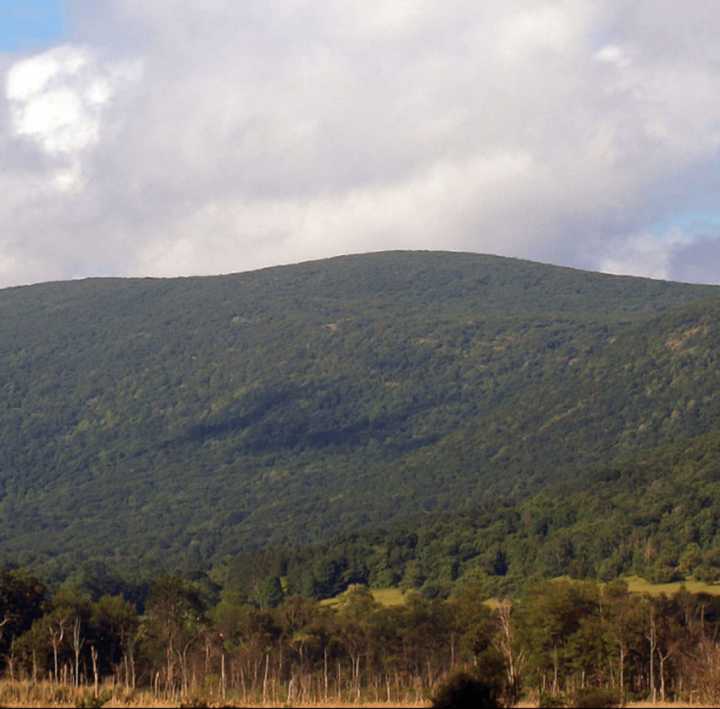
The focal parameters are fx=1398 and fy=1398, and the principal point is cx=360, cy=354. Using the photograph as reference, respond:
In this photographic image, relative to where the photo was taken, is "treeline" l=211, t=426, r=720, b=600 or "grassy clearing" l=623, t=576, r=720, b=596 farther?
"treeline" l=211, t=426, r=720, b=600

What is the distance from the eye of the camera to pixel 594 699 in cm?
6106

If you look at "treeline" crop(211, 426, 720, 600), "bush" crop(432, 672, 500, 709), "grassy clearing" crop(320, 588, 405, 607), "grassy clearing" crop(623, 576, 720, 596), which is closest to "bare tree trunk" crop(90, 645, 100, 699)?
"bush" crop(432, 672, 500, 709)

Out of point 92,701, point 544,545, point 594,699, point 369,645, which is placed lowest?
point 594,699

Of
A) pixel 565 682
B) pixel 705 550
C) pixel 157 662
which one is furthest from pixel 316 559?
pixel 565 682

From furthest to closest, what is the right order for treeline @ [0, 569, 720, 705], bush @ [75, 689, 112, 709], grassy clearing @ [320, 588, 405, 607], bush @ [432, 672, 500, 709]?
grassy clearing @ [320, 588, 405, 607]
treeline @ [0, 569, 720, 705]
bush @ [75, 689, 112, 709]
bush @ [432, 672, 500, 709]

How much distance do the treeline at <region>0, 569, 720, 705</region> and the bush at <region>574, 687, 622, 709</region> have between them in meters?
10.0

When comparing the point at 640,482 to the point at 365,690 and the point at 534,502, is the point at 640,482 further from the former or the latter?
the point at 365,690

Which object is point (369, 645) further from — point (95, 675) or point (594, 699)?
point (594, 699)

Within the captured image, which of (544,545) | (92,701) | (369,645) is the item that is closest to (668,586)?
(544,545)

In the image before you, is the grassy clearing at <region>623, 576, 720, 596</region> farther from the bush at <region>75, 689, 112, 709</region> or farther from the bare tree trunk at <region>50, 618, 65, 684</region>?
the bush at <region>75, 689, 112, 709</region>

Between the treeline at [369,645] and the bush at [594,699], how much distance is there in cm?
1003

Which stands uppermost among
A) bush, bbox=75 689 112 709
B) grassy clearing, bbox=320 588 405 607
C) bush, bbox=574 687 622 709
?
grassy clearing, bbox=320 588 405 607

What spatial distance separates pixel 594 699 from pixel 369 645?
4659 cm

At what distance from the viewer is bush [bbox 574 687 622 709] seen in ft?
197
